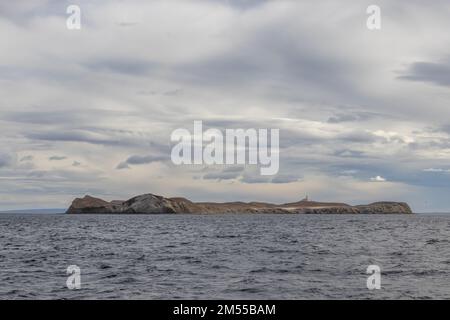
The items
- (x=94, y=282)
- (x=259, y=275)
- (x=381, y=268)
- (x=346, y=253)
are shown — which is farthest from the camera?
(x=346, y=253)

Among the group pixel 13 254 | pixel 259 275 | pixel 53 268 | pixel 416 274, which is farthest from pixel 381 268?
pixel 13 254

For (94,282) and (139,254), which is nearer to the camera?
(94,282)

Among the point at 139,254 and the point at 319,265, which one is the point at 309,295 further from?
the point at 139,254

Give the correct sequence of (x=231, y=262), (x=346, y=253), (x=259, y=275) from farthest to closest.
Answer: (x=346, y=253)
(x=231, y=262)
(x=259, y=275)

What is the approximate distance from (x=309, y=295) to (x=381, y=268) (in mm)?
15101
